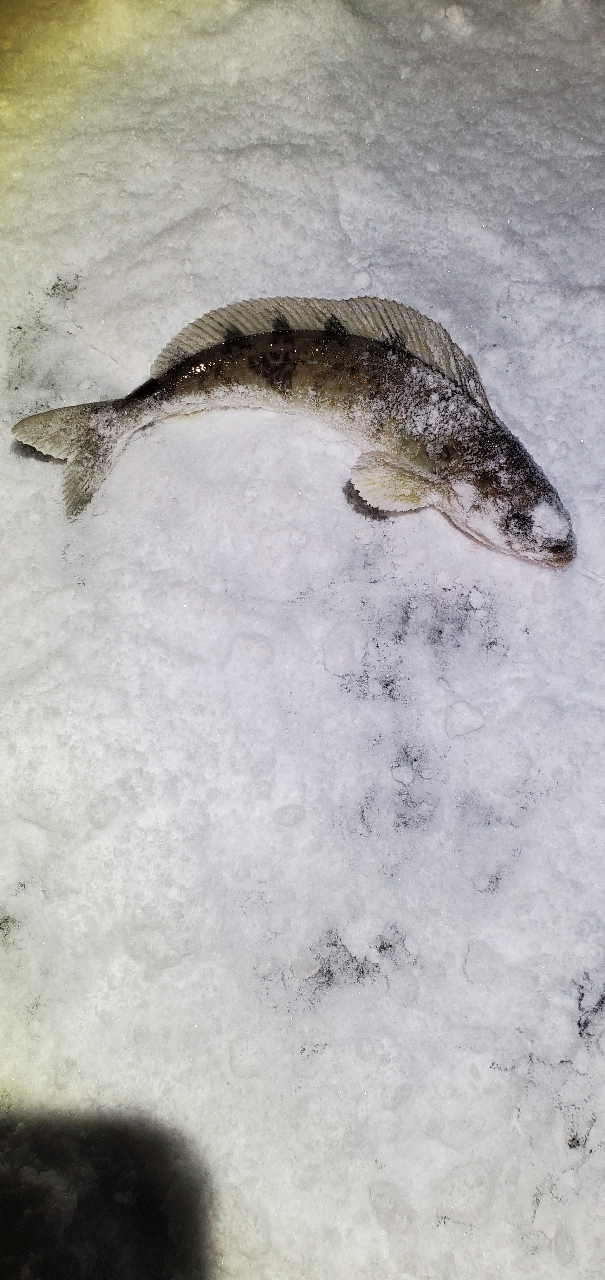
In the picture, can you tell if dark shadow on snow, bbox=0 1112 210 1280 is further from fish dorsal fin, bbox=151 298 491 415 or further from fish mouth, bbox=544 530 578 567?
fish dorsal fin, bbox=151 298 491 415

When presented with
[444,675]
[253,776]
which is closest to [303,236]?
[444,675]

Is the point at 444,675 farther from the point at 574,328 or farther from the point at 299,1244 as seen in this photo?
the point at 299,1244

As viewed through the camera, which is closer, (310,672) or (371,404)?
(371,404)

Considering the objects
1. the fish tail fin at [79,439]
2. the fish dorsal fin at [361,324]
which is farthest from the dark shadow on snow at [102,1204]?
the fish dorsal fin at [361,324]

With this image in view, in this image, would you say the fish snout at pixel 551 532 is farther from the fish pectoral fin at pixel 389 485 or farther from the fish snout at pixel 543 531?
the fish pectoral fin at pixel 389 485

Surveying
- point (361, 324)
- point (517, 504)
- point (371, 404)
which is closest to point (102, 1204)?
point (517, 504)

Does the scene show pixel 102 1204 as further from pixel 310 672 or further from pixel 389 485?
pixel 389 485

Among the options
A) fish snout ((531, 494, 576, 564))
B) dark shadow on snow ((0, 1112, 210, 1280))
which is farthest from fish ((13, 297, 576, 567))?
dark shadow on snow ((0, 1112, 210, 1280))
